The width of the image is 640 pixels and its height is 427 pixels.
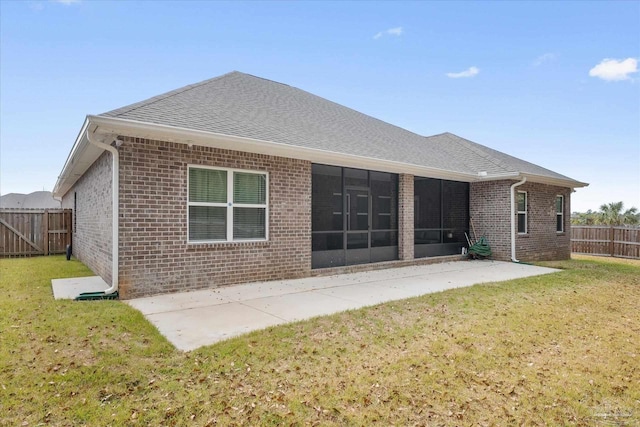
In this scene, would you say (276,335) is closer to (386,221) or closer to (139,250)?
(139,250)

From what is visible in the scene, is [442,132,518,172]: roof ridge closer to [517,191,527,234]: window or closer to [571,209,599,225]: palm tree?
[517,191,527,234]: window

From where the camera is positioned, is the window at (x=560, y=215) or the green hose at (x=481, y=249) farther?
the window at (x=560, y=215)

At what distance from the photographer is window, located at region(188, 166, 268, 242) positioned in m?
7.30

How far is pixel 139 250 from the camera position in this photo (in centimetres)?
656

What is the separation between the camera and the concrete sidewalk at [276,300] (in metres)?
4.89

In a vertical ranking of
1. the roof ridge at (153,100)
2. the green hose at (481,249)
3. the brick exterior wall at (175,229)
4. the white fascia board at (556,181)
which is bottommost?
the green hose at (481,249)

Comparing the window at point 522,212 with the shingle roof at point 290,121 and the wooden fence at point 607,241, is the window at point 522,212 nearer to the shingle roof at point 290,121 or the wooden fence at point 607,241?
the shingle roof at point 290,121

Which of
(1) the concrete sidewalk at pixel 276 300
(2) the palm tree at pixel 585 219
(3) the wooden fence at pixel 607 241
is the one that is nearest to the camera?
(1) the concrete sidewalk at pixel 276 300

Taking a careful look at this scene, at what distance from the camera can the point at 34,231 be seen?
14.2 meters

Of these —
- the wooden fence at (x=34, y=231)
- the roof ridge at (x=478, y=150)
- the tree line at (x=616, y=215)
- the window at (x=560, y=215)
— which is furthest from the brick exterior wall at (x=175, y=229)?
the tree line at (x=616, y=215)

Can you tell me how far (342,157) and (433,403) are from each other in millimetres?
6774

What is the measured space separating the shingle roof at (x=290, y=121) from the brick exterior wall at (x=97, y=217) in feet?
5.93

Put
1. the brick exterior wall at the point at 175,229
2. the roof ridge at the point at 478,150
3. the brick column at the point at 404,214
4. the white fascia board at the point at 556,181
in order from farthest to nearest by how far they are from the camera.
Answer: the roof ridge at the point at 478,150 → the white fascia board at the point at 556,181 → the brick column at the point at 404,214 → the brick exterior wall at the point at 175,229

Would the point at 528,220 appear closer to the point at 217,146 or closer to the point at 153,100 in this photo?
the point at 217,146
